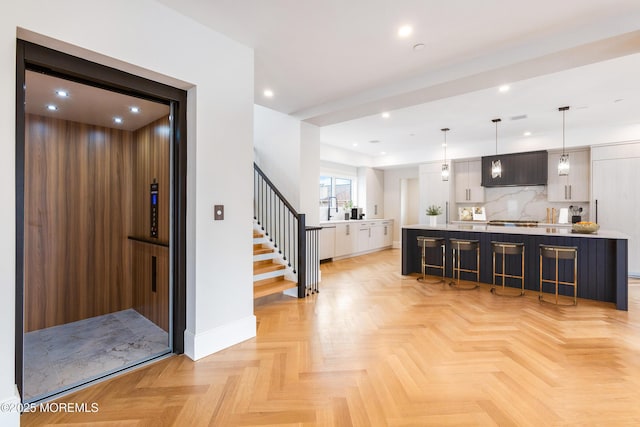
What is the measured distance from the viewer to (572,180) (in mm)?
6516

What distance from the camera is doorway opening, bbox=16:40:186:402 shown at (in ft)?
8.05

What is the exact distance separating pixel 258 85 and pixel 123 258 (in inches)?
109

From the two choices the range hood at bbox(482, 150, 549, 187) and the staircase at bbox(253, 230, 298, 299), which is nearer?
the staircase at bbox(253, 230, 298, 299)

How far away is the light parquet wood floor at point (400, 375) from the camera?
188 cm

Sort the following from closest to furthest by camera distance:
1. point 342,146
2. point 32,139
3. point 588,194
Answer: point 32,139, point 588,194, point 342,146

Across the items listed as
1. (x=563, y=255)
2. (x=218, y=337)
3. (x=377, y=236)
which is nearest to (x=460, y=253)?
(x=563, y=255)

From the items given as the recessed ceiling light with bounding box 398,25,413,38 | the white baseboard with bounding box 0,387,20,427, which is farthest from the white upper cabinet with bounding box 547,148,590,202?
the white baseboard with bounding box 0,387,20,427

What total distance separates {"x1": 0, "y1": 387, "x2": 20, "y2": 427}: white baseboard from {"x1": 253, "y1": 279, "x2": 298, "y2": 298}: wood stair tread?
7.39ft

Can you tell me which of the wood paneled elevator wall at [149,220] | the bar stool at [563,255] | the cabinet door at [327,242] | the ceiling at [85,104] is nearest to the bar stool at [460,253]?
the bar stool at [563,255]

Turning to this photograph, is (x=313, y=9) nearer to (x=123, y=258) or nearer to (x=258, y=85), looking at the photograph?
(x=258, y=85)

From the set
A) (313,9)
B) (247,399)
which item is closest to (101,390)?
(247,399)

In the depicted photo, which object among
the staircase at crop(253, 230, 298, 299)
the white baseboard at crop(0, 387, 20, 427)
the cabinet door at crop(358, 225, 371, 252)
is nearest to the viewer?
the white baseboard at crop(0, 387, 20, 427)

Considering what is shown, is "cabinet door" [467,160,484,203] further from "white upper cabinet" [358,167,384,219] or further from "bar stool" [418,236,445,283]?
"bar stool" [418,236,445,283]

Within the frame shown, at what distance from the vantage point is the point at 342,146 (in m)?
8.10
